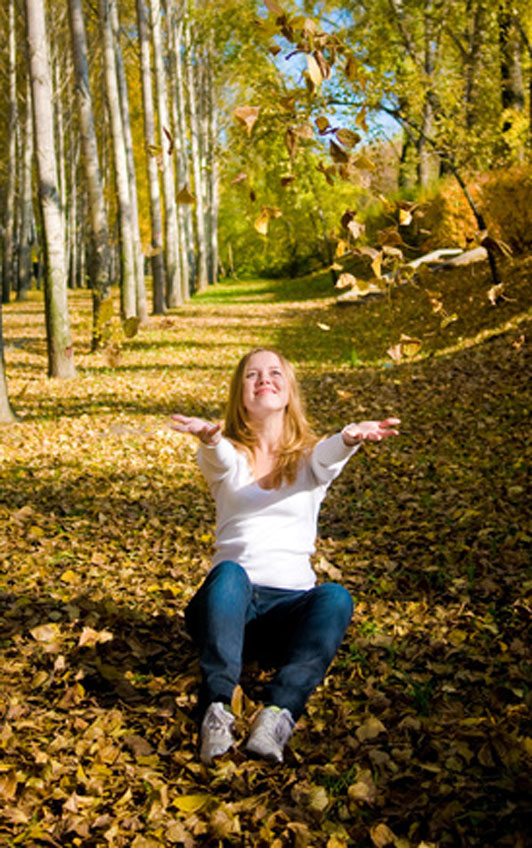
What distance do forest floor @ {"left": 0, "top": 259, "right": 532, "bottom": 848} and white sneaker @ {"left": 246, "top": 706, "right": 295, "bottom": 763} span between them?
4.4 inches

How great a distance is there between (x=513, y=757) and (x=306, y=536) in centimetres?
116

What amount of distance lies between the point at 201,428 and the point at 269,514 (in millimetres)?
507

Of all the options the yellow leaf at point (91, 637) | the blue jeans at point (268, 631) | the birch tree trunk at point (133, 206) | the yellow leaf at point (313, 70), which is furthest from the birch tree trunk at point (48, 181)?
the yellow leaf at point (313, 70)

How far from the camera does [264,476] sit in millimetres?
3268

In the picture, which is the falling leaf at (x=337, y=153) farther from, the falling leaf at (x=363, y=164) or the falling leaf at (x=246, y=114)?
the falling leaf at (x=246, y=114)

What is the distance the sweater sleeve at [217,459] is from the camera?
3.06 metres

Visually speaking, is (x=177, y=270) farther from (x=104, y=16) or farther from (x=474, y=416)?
(x=474, y=416)

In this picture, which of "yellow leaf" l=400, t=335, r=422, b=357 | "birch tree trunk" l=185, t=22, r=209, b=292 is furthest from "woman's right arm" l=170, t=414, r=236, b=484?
"birch tree trunk" l=185, t=22, r=209, b=292

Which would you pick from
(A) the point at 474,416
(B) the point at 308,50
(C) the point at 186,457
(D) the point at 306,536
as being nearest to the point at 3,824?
(D) the point at 306,536

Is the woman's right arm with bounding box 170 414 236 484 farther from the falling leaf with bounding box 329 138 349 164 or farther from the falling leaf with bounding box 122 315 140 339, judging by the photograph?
the falling leaf with bounding box 329 138 349 164

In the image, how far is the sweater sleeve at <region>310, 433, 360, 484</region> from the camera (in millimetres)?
3094

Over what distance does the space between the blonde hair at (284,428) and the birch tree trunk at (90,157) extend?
7.89m

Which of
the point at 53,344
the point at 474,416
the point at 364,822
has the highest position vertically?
the point at 53,344

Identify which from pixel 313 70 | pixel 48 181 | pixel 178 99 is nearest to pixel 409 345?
pixel 313 70
